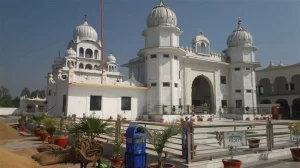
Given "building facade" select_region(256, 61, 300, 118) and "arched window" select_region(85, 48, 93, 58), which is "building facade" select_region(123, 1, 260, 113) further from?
"arched window" select_region(85, 48, 93, 58)

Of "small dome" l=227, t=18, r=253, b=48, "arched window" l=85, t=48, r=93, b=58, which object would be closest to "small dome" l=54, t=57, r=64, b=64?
"arched window" l=85, t=48, r=93, b=58

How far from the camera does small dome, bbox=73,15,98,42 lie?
38.5 meters

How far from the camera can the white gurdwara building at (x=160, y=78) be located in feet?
72.4

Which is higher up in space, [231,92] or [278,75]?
[278,75]

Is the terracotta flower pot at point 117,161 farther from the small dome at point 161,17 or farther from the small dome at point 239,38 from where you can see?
the small dome at point 239,38

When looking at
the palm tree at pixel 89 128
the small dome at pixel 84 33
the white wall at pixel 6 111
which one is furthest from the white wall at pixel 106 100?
the white wall at pixel 6 111

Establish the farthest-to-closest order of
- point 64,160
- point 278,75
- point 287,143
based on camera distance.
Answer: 1. point 278,75
2. point 287,143
3. point 64,160

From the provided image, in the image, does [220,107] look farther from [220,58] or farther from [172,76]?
[172,76]

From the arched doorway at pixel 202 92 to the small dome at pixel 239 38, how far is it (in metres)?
6.43

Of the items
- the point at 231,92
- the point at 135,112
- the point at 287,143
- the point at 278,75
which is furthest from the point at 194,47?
the point at 287,143

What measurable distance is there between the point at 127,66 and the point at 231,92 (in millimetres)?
14570

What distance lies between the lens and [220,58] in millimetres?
32719

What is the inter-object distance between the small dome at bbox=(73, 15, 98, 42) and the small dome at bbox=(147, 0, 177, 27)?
14418mm

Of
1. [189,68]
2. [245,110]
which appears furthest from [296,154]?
[245,110]
